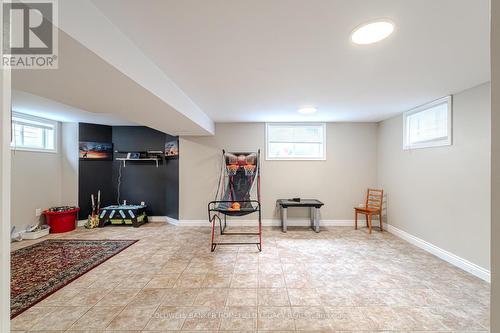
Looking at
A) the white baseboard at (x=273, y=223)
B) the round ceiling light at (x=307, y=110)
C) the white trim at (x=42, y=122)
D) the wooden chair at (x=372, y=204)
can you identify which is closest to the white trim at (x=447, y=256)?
the wooden chair at (x=372, y=204)

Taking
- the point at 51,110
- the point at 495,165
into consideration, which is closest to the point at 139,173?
the point at 51,110

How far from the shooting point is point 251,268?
9.70ft

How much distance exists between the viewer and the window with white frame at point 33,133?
4142 millimetres

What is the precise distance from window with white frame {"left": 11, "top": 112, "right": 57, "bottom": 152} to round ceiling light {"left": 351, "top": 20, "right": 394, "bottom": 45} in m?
5.82

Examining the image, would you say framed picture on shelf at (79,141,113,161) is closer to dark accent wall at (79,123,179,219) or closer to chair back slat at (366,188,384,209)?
dark accent wall at (79,123,179,219)

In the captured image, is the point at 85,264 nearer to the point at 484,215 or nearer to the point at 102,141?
the point at 102,141

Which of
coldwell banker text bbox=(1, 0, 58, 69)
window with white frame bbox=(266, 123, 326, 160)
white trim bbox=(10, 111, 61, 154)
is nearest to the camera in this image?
coldwell banker text bbox=(1, 0, 58, 69)

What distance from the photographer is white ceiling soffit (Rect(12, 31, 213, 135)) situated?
58.3 inches

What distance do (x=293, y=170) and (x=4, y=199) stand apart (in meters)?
4.86

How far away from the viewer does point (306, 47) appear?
1.86 m

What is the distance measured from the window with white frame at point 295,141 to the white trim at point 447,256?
2.27m

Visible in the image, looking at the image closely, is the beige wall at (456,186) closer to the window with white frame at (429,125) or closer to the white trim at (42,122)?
the window with white frame at (429,125)

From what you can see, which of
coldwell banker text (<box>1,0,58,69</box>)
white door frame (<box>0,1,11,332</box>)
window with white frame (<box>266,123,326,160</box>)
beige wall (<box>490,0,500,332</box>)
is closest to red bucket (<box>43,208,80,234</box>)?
coldwell banker text (<box>1,0,58,69</box>)

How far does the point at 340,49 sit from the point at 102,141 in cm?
568
